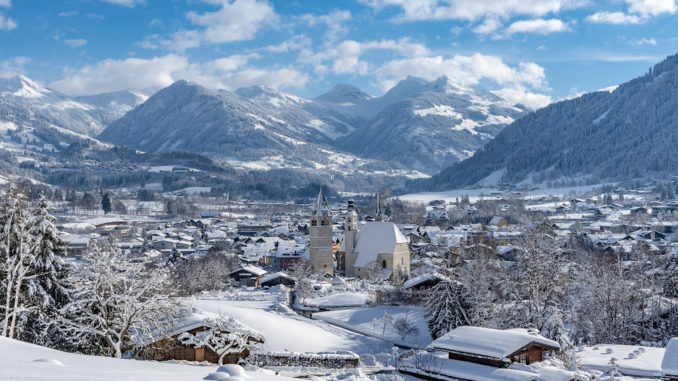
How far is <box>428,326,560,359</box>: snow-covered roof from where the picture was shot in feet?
→ 75.7

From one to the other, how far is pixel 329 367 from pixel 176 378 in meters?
15.3

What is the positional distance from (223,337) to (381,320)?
1990 centimetres

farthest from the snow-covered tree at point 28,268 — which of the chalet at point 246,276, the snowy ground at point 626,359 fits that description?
the chalet at point 246,276

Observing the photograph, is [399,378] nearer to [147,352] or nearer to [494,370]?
[494,370]

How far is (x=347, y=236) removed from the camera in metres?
69.8

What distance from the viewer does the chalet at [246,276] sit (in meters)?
67.4

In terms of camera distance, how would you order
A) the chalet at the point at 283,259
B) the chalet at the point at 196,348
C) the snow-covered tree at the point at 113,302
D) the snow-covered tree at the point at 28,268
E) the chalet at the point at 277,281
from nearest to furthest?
the snow-covered tree at the point at 113,302
the snow-covered tree at the point at 28,268
the chalet at the point at 196,348
the chalet at the point at 277,281
the chalet at the point at 283,259

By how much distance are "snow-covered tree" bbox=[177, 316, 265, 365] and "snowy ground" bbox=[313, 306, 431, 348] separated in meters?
16.3

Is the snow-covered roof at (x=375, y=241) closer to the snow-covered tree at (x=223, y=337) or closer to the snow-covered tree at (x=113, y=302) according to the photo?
the snow-covered tree at (x=223, y=337)

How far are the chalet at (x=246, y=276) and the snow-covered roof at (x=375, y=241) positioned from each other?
11347mm

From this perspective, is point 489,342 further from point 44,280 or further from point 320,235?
point 320,235

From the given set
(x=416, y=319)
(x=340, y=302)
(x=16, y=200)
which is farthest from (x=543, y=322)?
(x=16, y=200)

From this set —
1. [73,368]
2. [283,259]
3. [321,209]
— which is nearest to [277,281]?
[321,209]

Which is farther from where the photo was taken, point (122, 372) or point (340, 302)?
point (340, 302)
